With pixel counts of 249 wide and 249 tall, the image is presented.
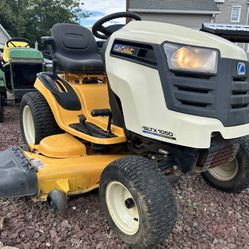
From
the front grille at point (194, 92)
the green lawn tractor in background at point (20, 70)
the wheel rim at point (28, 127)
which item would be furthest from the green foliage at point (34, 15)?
the front grille at point (194, 92)

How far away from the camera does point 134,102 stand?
2.20 meters

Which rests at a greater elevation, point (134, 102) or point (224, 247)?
point (134, 102)

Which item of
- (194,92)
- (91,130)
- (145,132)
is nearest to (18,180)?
(91,130)

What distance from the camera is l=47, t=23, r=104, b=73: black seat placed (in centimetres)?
307

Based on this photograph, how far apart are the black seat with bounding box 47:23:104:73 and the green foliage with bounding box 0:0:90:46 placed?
99.7 feet

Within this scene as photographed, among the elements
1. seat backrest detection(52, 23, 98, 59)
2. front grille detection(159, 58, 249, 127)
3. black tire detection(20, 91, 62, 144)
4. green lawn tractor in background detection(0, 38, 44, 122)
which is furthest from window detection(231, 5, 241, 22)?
front grille detection(159, 58, 249, 127)

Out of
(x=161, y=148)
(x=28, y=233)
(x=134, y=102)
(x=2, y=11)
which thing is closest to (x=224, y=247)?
(x=161, y=148)

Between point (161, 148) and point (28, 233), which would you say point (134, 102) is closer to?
point (161, 148)

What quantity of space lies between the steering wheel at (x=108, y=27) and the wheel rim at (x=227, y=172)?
1.39 meters

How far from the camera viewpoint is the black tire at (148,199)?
198cm

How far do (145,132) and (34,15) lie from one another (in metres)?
34.6

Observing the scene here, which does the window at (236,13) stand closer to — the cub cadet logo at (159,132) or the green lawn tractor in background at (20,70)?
the green lawn tractor in background at (20,70)

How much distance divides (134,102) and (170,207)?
0.66 meters

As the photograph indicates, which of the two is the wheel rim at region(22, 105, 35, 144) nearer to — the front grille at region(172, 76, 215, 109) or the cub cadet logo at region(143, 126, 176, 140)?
the cub cadet logo at region(143, 126, 176, 140)
